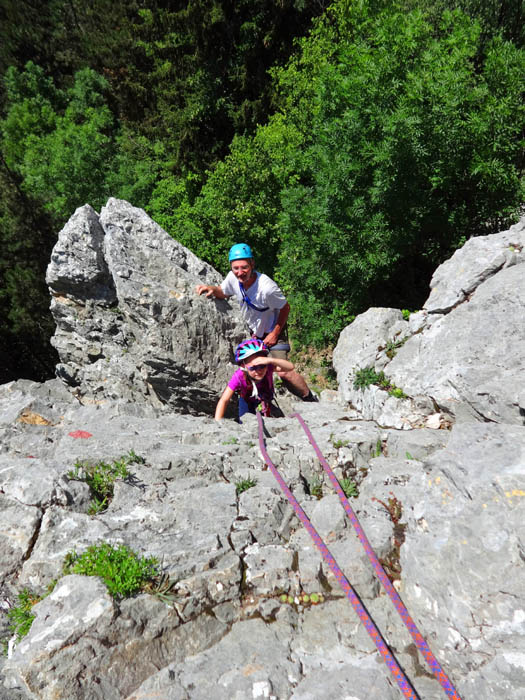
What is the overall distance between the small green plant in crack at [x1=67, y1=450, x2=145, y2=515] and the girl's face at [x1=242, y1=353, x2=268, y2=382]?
95.9 inches

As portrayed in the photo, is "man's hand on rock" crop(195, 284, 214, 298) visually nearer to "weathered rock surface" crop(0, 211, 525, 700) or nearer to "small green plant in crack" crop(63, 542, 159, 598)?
"weathered rock surface" crop(0, 211, 525, 700)

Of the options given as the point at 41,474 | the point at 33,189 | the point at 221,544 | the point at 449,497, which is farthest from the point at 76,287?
the point at 33,189

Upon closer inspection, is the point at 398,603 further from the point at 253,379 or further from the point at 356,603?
the point at 253,379

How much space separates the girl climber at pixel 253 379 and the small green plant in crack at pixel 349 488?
245cm

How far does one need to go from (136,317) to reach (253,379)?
2605 mm

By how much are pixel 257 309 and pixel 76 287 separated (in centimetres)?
460

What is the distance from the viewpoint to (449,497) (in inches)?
135

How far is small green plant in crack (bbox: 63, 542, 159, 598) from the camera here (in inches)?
122

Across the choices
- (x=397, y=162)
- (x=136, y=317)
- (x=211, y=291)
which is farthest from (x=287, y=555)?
(x=397, y=162)

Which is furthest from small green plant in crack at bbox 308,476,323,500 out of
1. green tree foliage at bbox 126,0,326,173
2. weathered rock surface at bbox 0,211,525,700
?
green tree foliage at bbox 126,0,326,173

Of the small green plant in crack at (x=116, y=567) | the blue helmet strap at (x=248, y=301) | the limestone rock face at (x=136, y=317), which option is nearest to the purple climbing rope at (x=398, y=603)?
the small green plant in crack at (x=116, y=567)

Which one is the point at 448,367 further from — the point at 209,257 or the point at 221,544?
the point at 209,257

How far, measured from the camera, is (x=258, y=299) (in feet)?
22.8

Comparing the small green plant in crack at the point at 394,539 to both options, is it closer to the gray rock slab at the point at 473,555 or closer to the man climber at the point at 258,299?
the gray rock slab at the point at 473,555
